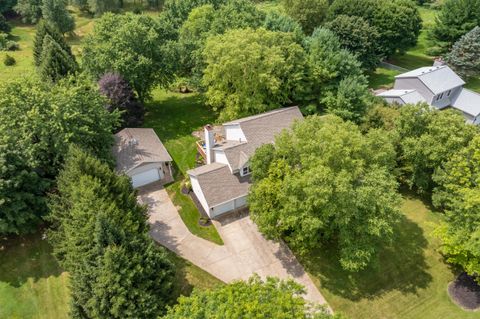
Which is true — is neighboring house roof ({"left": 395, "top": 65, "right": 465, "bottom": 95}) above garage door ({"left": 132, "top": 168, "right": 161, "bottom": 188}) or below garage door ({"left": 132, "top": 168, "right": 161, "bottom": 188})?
above

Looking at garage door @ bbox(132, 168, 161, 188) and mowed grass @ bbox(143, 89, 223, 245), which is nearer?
mowed grass @ bbox(143, 89, 223, 245)

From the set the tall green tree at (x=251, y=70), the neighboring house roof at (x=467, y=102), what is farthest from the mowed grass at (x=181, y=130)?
the neighboring house roof at (x=467, y=102)

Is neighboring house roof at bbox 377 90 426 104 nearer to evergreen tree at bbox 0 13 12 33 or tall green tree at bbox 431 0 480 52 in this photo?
tall green tree at bbox 431 0 480 52

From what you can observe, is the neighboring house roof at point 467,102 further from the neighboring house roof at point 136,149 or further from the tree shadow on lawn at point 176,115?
the neighboring house roof at point 136,149

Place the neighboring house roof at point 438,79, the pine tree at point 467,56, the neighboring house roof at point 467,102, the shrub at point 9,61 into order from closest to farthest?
1. the neighboring house roof at point 467,102
2. the neighboring house roof at point 438,79
3. the pine tree at point 467,56
4. the shrub at point 9,61

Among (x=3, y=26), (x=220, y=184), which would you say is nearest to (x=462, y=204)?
(x=220, y=184)

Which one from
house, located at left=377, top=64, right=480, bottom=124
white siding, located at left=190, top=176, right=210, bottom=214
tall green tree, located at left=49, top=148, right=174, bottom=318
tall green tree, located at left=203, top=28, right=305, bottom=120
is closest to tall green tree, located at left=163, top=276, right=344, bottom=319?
tall green tree, located at left=49, top=148, right=174, bottom=318
